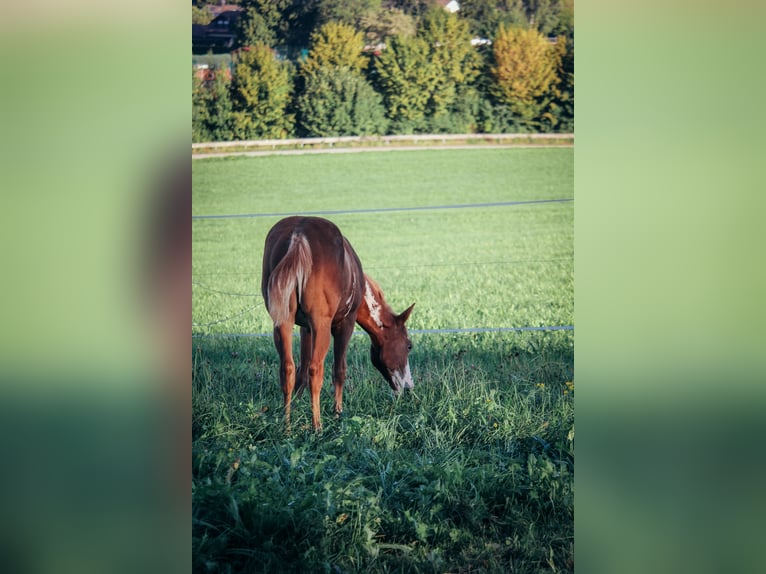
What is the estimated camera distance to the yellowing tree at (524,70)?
3488 millimetres

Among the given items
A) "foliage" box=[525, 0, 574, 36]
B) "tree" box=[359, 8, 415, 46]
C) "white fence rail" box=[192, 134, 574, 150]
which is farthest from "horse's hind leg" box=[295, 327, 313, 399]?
"foliage" box=[525, 0, 574, 36]

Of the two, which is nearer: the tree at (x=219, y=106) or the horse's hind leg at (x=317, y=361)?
the horse's hind leg at (x=317, y=361)

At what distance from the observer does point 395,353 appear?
11.3ft

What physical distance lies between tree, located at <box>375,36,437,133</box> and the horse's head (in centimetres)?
91

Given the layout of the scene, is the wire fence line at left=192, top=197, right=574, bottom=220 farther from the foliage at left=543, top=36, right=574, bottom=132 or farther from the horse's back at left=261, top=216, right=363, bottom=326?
the foliage at left=543, top=36, right=574, bottom=132

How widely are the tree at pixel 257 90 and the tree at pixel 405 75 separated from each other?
42 centimetres

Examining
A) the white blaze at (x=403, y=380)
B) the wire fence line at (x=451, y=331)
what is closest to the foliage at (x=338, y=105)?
the wire fence line at (x=451, y=331)

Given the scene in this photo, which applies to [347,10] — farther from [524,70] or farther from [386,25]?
[524,70]

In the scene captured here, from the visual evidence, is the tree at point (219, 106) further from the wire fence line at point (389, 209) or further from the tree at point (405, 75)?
the tree at point (405, 75)

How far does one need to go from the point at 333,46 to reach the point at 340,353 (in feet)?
4.37

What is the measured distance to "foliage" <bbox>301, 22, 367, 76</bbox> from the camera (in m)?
3.38
